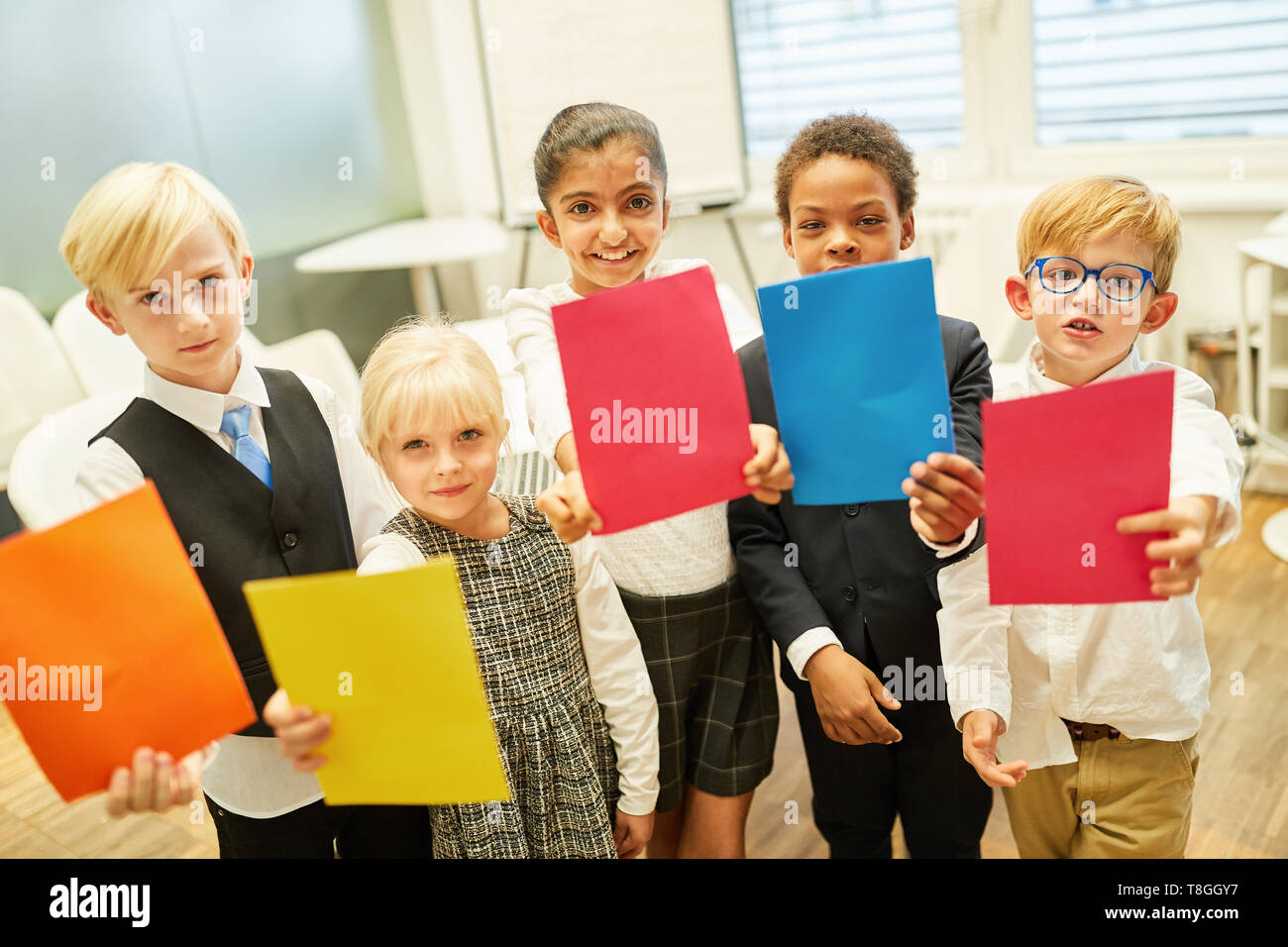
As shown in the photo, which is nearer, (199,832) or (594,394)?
(594,394)

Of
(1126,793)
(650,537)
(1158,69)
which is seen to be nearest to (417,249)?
(1158,69)

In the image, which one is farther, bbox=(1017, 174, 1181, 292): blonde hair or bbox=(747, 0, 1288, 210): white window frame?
bbox=(747, 0, 1288, 210): white window frame

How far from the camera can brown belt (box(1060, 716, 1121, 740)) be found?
3.92 ft

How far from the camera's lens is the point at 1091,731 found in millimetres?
1200

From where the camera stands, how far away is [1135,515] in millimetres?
889

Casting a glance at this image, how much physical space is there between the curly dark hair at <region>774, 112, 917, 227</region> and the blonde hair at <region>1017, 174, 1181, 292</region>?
18 centimetres

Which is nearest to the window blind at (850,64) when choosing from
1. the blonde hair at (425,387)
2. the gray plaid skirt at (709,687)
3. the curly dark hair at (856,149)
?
the curly dark hair at (856,149)

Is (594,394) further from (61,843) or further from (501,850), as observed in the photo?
(61,843)

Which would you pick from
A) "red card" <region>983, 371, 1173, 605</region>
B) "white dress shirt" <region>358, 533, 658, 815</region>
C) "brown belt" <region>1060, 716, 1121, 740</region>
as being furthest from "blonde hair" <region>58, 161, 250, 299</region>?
"brown belt" <region>1060, 716, 1121, 740</region>

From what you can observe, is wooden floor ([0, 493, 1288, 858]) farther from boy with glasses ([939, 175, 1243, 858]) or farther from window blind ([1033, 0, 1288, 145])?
window blind ([1033, 0, 1288, 145])

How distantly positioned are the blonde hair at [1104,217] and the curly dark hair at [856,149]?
183mm
